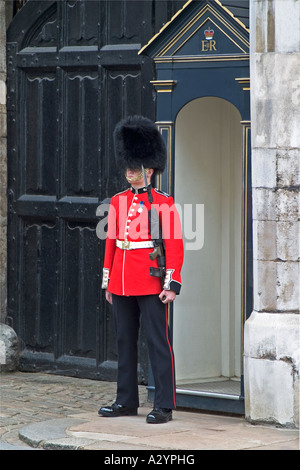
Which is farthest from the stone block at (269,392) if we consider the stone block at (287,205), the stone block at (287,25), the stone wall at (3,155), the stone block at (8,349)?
the stone wall at (3,155)

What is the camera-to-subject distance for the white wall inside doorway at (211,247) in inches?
296

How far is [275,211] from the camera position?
6629 millimetres

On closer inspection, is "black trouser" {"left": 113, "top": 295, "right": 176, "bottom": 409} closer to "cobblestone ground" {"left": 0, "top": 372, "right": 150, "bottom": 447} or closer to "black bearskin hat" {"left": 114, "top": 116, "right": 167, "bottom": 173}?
"cobblestone ground" {"left": 0, "top": 372, "right": 150, "bottom": 447}

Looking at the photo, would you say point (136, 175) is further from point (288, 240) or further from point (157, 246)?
point (288, 240)

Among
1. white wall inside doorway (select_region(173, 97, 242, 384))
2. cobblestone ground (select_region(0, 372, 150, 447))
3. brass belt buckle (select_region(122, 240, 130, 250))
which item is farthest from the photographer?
white wall inside doorway (select_region(173, 97, 242, 384))

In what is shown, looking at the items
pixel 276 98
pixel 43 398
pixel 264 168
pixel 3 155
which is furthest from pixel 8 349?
pixel 276 98

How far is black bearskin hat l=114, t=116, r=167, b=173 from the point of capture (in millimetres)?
6867

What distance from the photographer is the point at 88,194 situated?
8469mm

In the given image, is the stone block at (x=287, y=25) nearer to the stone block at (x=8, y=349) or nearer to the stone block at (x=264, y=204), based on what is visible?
the stone block at (x=264, y=204)

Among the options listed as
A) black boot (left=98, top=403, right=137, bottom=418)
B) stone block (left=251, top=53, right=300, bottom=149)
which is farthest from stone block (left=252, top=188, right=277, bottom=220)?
black boot (left=98, top=403, right=137, bottom=418)

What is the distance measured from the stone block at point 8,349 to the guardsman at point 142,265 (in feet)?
6.14

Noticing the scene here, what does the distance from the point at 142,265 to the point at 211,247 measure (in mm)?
1002

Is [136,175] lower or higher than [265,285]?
higher

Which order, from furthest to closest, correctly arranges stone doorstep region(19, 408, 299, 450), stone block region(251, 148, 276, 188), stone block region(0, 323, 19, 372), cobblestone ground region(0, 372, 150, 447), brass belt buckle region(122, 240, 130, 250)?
1. stone block region(0, 323, 19, 372)
2. cobblestone ground region(0, 372, 150, 447)
3. brass belt buckle region(122, 240, 130, 250)
4. stone block region(251, 148, 276, 188)
5. stone doorstep region(19, 408, 299, 450)
